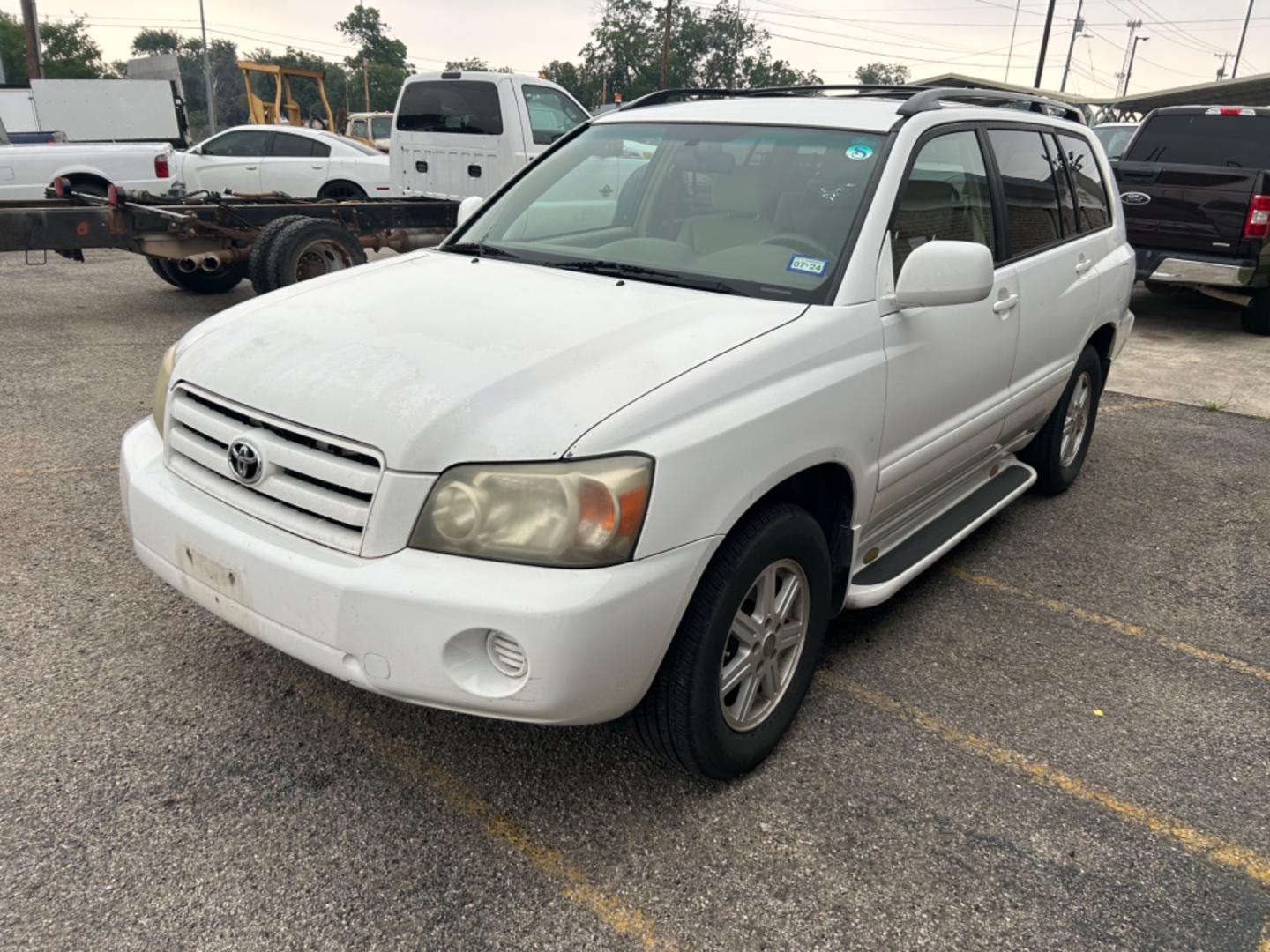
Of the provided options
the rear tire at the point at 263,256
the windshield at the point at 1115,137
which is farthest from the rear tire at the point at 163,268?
the windshield at the point at 1115,137

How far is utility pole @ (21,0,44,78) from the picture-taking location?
91.0 ft

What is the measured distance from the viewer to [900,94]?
12.2 ft

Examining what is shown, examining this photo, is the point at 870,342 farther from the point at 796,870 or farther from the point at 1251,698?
the point at 1251,698

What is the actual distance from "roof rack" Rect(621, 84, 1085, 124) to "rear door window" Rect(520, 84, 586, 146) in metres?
5.78

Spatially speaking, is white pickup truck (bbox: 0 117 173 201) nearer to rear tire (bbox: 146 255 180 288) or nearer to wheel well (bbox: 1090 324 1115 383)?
rear tire (bbox: 146 255 180 288)

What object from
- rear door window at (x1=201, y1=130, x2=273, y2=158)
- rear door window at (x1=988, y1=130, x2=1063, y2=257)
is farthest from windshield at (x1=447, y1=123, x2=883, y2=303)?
rear door window at (x1=201, y1=130, x2=273, y2=158)

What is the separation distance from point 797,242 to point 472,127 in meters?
7.83

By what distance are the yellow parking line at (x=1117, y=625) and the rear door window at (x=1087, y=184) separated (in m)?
1.74

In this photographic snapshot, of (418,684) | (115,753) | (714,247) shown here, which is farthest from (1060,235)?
(115,753)

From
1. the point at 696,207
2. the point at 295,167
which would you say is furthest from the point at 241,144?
the point at 696,207

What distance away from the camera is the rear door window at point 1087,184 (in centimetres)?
451

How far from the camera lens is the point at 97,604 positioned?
3.48 meters

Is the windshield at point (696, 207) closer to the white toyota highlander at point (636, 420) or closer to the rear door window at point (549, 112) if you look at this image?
the white toyota highlander at point (636, 420)

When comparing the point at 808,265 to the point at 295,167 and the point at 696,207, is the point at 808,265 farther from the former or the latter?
the point at 295,167
